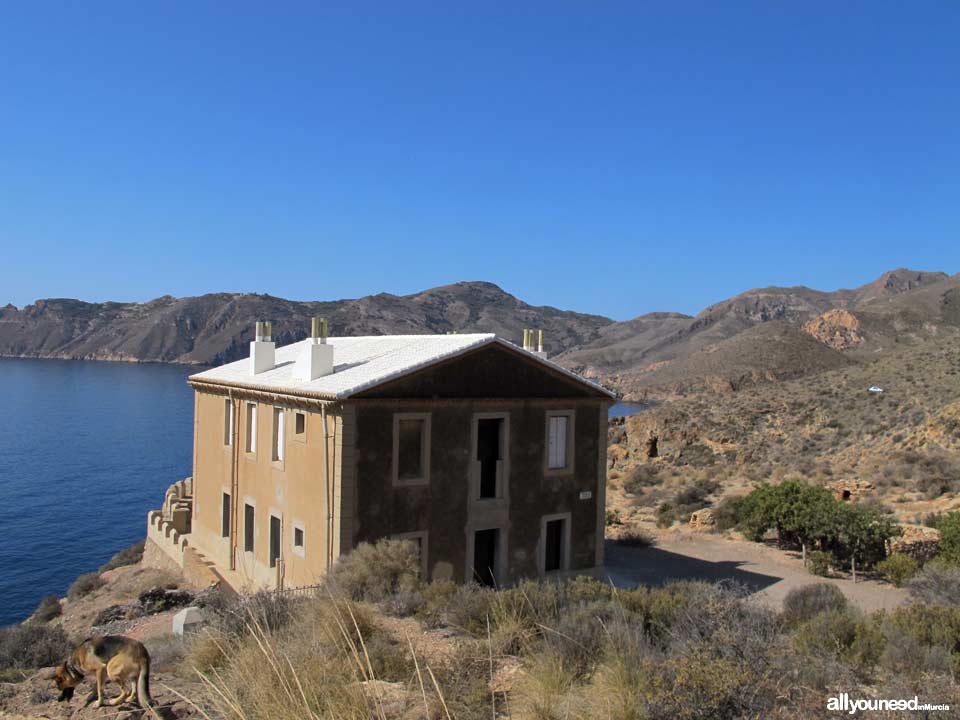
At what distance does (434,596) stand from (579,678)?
12.4 feet

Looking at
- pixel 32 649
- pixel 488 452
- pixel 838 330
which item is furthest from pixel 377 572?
pixel 838 330

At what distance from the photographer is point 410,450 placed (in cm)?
1495

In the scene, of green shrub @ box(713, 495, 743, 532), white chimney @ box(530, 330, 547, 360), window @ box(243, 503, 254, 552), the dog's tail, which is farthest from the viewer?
green shrub @ box(713, 495, 743, 532)

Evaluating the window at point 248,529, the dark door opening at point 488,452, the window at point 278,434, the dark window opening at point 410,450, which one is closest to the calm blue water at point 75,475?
the window at point 248,529

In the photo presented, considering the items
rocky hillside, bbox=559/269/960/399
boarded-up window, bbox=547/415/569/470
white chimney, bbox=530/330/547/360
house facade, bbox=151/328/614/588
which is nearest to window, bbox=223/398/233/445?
house facade, bbox=151/328/614/588

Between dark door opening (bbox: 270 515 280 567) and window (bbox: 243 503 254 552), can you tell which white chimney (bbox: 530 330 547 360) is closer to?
dark door opening (bbox: 270 515 280 567)

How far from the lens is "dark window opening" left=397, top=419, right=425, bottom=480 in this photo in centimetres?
1479

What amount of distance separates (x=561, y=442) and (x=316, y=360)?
19.3ft

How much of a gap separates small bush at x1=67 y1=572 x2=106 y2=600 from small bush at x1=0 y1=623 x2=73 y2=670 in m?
14.1

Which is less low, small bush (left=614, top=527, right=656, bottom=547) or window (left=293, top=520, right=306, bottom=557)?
window (left=293, top=520, right=306, bottom=557)

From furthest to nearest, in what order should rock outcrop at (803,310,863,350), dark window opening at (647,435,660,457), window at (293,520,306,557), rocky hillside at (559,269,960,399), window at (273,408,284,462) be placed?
rock outcrop at (803,310,863,350) → rocky hillside at (559,269,960,399) → dark window opening at (647,435,660,457) → window at (273,408,284,462) → window at (293,520,306,557)

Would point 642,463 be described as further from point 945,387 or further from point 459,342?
point 459,342

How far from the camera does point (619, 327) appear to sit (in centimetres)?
18738

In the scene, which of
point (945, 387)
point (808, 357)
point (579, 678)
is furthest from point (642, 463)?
point (808, 357)
